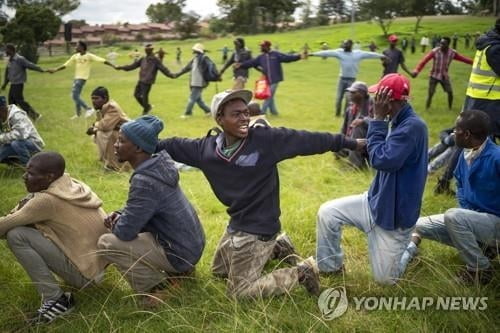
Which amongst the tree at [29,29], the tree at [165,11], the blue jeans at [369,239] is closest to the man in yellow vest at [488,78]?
the blue jeans at [369,239]

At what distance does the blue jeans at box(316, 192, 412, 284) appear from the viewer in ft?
11.0

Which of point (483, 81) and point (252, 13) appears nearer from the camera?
point (483, 81)

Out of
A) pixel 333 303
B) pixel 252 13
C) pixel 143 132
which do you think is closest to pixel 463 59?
pixel 333 303

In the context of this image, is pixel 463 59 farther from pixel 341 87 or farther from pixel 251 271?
pixel 251 271

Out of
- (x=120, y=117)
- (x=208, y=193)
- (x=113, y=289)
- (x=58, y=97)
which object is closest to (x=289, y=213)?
(x=208, y=193)

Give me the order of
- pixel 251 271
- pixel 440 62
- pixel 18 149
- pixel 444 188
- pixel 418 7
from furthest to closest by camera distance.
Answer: pixel 418 7
pixel 440 62
pixel 18 149
pixel 444 188
pixel 251 271

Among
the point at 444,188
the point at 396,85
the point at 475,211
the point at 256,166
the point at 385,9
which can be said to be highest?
the point at 385,9

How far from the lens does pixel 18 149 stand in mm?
6352

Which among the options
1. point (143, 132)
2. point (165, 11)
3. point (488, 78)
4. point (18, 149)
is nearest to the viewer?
point (143, 132)

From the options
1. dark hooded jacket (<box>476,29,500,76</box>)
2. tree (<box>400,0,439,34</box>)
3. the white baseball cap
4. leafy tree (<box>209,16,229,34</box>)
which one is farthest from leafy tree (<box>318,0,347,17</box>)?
the white baseball cap

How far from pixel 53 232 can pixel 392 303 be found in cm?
245

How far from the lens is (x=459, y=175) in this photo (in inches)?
148

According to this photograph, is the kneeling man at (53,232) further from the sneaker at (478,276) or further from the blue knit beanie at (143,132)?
the sneaker at (478,276)

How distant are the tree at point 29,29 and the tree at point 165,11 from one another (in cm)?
5589
